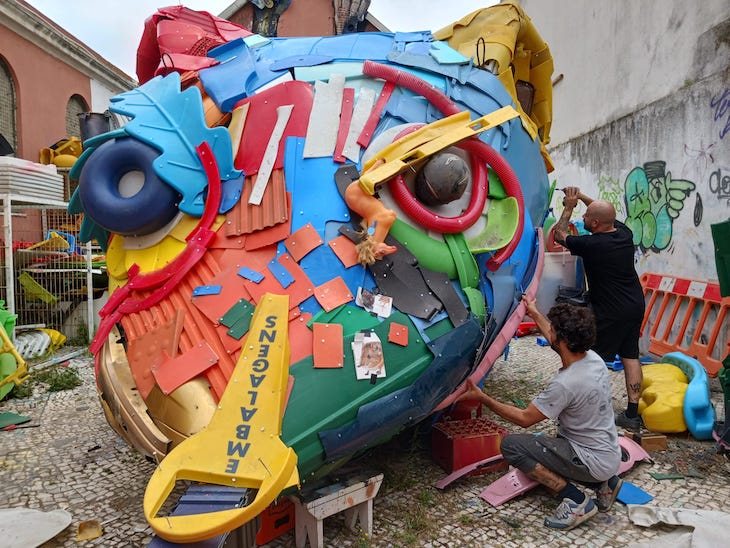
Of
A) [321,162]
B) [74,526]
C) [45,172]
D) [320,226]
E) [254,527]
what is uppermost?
[45,172]

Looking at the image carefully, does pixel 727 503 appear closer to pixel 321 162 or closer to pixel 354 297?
pixel 354 297

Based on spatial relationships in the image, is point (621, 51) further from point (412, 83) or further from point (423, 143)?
point (423, 143)

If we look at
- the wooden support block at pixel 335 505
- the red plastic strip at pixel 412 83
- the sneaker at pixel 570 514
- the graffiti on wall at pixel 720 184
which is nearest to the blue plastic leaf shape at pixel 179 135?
the red plastic strip at pixel 412 83

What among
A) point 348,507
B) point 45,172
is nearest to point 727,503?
point 348,507

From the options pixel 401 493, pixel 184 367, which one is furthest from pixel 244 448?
pixel 401 493

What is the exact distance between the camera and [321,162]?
2824 millimetres

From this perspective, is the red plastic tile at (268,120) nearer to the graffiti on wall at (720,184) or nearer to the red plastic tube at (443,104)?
the red plastic tube at (443,104)

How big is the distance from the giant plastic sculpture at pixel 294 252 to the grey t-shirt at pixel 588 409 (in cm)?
40

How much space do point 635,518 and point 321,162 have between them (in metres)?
2.67

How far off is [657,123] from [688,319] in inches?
105

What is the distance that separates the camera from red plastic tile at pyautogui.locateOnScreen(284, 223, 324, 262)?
2.64 meters

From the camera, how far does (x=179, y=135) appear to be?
2.86 meters

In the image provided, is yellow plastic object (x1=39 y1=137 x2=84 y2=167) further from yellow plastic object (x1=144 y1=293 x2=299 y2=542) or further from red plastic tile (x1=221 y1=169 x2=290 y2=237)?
yellow plastic object (x1=144 y1=293 x2=299 y2=542)

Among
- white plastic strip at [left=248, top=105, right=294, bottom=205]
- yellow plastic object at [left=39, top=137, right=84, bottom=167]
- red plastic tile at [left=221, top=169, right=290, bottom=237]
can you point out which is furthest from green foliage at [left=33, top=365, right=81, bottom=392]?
yellow plastic object at [left=39, top=137, right=84, bottom=167]
